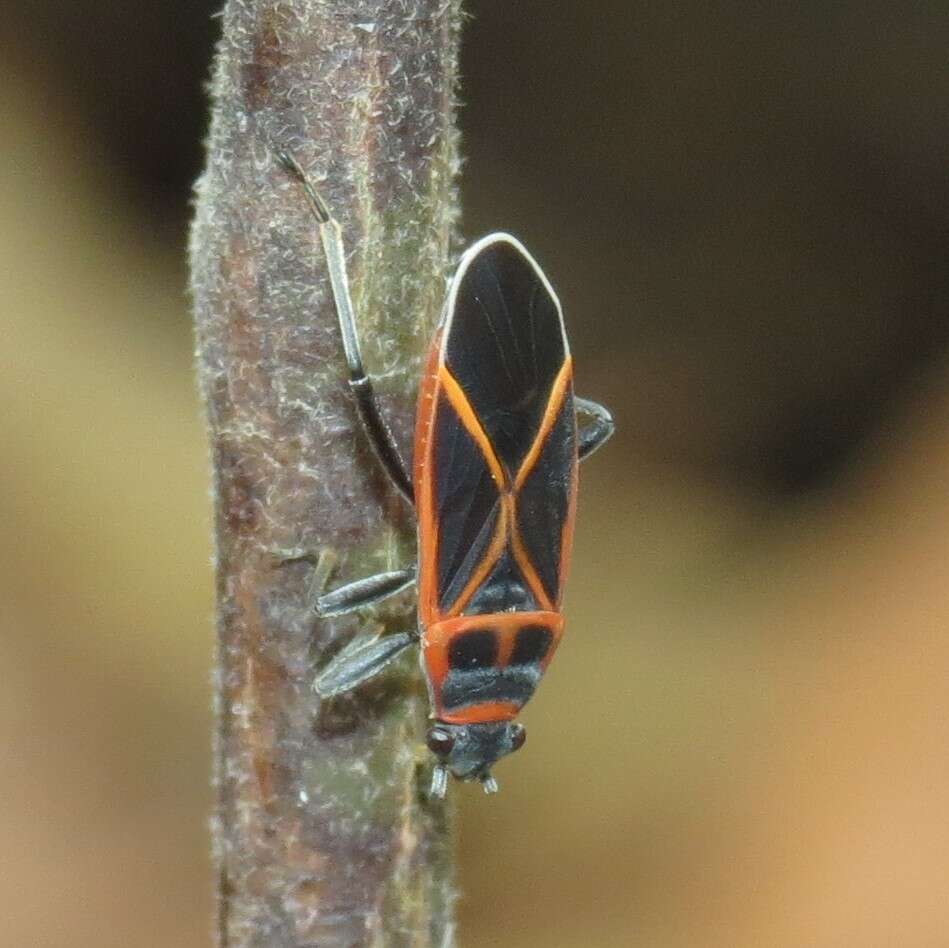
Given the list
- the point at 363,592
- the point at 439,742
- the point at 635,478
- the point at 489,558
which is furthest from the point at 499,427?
the point at 635,478

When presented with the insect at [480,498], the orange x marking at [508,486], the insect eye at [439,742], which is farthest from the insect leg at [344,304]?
the insect eye at [439,742]

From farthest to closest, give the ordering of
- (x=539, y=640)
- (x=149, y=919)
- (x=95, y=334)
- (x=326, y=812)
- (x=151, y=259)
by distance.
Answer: (x=151, y=259) → (x=95, y=334) → (x=149, y=919) → (x=539, y=640) → (x=326, y=812)

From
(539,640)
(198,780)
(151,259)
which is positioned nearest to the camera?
(539,640)

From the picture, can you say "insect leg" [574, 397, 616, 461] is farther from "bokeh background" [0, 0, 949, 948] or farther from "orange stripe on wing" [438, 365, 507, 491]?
"bokeh background" [0, 0, 949, 948]

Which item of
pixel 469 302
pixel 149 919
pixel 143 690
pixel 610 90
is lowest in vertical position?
pixel 149 919

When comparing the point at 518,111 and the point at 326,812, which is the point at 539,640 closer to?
the point at 326,812

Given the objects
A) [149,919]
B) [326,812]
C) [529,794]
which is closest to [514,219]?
[529,794]

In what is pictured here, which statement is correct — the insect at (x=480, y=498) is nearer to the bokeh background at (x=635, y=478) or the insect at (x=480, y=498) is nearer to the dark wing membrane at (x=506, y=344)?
the dark wing membrane at (x=506, y=344)

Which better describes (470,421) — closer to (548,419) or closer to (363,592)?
(548,419)
